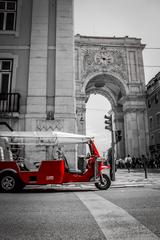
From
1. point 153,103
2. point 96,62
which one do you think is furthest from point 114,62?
point 153,103

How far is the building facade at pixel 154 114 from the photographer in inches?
1359

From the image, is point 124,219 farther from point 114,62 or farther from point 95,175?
point 114,62

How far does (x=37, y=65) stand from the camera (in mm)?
13180

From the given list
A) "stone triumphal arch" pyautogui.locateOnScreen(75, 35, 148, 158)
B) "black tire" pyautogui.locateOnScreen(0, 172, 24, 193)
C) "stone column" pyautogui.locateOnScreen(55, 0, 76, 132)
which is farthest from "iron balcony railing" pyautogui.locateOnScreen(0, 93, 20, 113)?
"stone triumphal arch" pyautogui.locateOnScreen(75, 35, 148, 158)

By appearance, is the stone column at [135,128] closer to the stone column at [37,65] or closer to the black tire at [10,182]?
the stone column at [37,65]

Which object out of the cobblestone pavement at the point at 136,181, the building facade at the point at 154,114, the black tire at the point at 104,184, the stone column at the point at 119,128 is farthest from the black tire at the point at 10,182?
the stone column at the point at 119,128

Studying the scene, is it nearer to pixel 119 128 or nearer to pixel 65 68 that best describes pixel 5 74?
pixel 65 68

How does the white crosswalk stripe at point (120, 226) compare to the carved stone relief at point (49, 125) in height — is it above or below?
below

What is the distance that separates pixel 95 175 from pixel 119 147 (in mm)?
33451

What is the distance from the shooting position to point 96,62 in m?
38.4

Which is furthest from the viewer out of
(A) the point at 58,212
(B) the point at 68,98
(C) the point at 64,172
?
(B) the point at 68,98

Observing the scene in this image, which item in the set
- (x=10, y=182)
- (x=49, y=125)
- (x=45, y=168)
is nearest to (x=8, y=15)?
(x=49, y=125)

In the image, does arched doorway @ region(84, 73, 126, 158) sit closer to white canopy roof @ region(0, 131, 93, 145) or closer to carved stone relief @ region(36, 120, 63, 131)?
carved stone relief @ region(36, 120, 63, 131)

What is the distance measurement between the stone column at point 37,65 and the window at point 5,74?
123 centimetres
